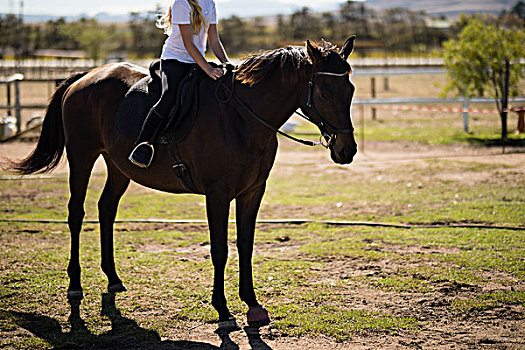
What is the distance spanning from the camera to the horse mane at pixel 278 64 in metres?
4.90

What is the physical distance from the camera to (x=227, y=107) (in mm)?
5191

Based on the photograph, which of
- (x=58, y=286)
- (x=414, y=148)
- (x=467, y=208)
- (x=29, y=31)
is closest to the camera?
(x=58, y=286)

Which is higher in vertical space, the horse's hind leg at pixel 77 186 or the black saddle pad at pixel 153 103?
the black saddle pad at pixel 153 103

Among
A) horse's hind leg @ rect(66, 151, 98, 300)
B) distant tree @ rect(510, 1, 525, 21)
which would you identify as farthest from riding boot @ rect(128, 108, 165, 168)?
distant tree @ rect(510, 1, 525, 21)

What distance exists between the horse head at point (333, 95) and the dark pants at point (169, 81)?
4.00ft

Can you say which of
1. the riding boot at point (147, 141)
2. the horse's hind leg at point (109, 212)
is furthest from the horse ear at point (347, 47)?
the horse's hind leg at point (109, 212)

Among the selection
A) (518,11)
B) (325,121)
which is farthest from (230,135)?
(518,11)

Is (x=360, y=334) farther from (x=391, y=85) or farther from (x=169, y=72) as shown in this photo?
(x=391, y=85)

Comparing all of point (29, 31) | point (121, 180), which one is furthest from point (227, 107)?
point (29, 31)

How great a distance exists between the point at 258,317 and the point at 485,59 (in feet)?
43.5

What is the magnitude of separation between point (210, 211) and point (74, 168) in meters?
1.79

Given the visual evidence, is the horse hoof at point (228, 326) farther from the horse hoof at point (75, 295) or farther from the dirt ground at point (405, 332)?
the horse hoof at point (75, 295)

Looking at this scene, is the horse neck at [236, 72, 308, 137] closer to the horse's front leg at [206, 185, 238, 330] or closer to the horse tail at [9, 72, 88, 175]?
the horse's front leg at [206, 185, 238, 330]

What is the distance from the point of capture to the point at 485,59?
16.2 m
